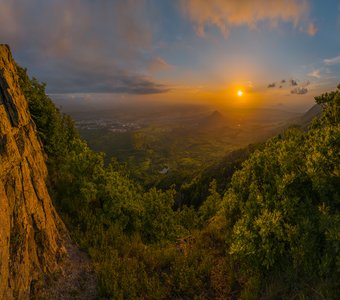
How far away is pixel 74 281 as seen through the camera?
30.1 ft

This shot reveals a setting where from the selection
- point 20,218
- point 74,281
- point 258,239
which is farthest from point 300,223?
point 20,218

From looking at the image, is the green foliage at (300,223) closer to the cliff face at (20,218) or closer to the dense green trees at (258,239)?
the dense green trees at (258,239)

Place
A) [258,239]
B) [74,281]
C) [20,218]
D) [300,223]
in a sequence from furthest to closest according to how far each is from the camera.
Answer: [74,281], [20,218], [258,239], [300,223]

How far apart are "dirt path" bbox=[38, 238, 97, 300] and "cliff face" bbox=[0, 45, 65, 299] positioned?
0.50 m

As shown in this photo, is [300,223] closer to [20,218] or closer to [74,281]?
[74,281]

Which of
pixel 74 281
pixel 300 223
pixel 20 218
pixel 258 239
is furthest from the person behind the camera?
pixel 74 281

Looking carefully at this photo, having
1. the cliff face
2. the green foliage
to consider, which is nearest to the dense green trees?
the green foliage

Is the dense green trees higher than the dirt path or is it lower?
higher

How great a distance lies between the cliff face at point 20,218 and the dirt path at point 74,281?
19.8 inches

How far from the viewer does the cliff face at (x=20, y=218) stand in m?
7.34

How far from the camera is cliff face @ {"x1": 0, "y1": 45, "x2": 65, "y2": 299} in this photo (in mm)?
7344

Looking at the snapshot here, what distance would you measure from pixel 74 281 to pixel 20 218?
329 centimetres

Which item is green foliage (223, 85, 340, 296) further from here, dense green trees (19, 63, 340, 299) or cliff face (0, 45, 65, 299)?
cliff face (0, 45, 65, 299)

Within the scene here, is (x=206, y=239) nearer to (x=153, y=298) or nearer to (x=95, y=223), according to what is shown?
(x=153, y=298)
